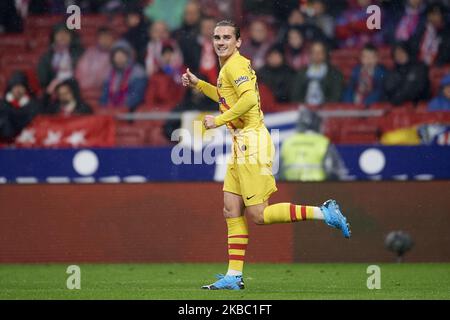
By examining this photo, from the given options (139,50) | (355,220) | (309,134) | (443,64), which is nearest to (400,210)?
(355,220)

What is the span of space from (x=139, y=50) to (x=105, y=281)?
6291 mm

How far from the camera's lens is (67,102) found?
14602 mm

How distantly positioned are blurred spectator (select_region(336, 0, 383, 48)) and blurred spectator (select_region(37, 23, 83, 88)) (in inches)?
142

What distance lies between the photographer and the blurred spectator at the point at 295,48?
15.4m

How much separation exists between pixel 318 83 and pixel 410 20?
1714 millimetres

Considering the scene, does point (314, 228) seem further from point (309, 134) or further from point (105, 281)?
point (105, 281)

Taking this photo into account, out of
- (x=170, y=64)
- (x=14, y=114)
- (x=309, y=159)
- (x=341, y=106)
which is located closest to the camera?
(x=309, y=159)

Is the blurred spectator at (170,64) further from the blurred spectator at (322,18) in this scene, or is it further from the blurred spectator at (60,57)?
the blurred spectator at (322,18)

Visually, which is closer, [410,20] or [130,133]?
[130,133]

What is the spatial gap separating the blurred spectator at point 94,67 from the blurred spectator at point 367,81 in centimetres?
326

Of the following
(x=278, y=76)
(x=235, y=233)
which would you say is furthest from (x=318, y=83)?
(x=235, y=233)

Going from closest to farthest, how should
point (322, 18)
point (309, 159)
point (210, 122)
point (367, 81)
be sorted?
1. point (210, 122)
2. point (309, 159)
3. point (367, 81)
4. point (322, 18)

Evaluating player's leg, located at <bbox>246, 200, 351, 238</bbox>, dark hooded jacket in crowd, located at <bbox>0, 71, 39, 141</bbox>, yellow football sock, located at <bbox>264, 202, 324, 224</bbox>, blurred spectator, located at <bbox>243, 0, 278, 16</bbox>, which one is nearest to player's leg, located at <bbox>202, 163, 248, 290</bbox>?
player's leg, located at <bbox>246, 200, 351, 238</bbox>

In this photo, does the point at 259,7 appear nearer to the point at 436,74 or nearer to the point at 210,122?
the point at 436,74
